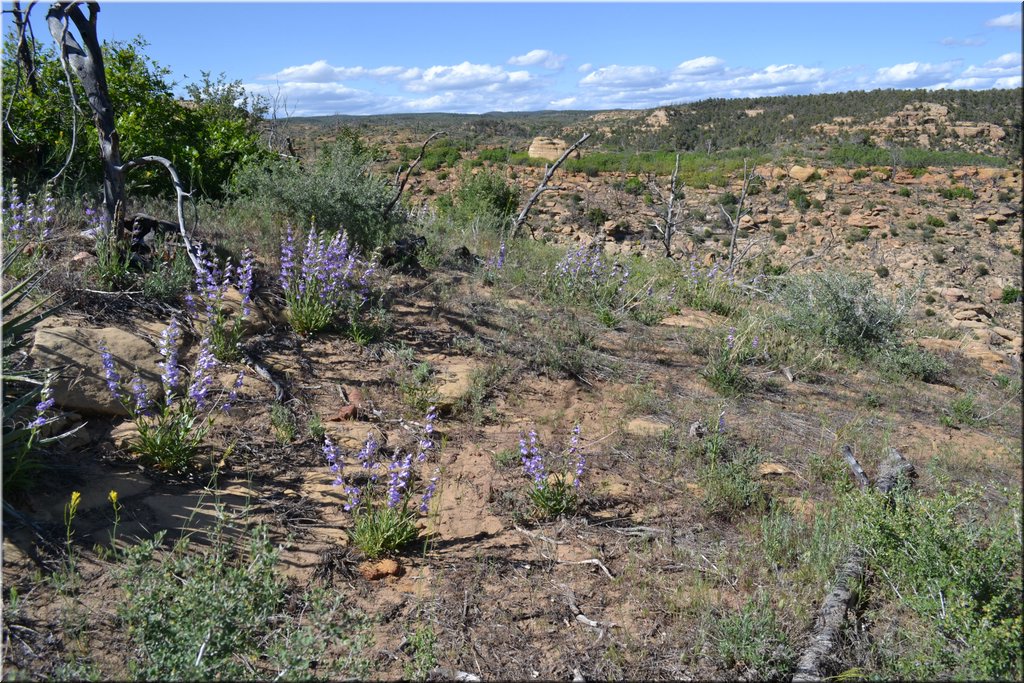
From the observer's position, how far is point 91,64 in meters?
5.31

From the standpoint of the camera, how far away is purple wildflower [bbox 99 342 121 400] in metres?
3.92

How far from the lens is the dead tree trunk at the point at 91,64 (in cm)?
520

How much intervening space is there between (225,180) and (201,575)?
7.18 m

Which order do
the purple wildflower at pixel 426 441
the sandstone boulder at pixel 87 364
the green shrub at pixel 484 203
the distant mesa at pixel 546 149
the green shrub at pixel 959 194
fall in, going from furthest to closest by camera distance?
1. the distant mesa at pixel 546 149
2. the green shrub at pixel 959 194
3. the green shrub at pixel 484 203
4. the sandstone boulder at pixel 87 364
5. the purple wildflower at pixel 426 441

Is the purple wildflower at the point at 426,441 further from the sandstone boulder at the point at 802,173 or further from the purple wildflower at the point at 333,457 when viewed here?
the sandstone boulder at the point at 802,173

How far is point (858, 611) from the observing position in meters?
3.51

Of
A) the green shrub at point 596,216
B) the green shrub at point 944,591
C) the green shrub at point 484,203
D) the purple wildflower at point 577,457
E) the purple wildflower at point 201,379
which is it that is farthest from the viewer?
the green shrub at point 596,216

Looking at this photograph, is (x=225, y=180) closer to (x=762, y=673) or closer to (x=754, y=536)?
(x=754, y=536)

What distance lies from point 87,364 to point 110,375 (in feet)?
1.46

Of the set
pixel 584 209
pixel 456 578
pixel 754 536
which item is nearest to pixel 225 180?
pixel 456 578

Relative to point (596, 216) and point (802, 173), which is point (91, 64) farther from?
point (802, 173)

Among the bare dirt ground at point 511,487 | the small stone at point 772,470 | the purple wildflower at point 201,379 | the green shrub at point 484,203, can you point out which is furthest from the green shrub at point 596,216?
the purple wildflower at point 201,379

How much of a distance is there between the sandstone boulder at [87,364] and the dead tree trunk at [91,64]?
1417 millimetres

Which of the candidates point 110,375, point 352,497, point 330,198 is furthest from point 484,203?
point 352,497
